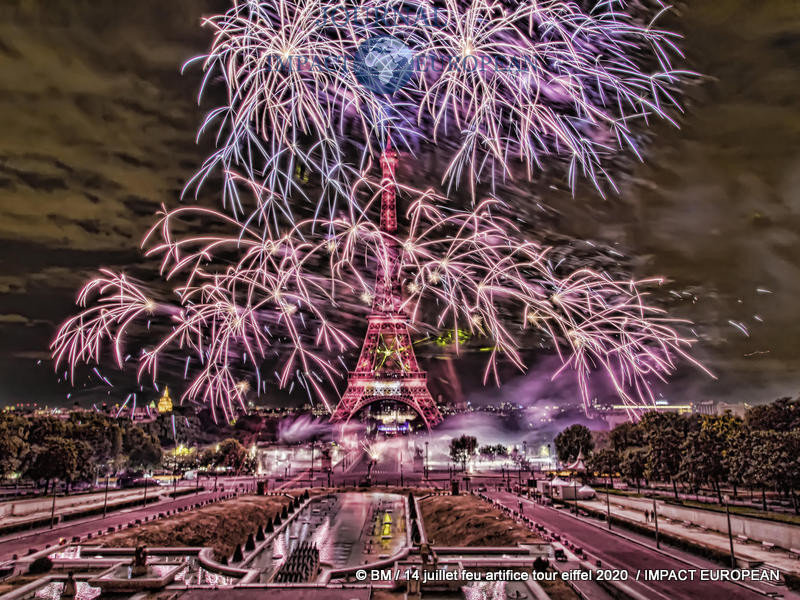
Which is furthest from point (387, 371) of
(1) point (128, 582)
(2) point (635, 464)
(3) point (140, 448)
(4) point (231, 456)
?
(1) point (128, 582)

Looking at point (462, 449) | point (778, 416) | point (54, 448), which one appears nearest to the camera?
point (54, 448)

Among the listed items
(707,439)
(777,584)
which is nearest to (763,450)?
(707,439)

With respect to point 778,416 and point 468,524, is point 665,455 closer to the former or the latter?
point 778,416

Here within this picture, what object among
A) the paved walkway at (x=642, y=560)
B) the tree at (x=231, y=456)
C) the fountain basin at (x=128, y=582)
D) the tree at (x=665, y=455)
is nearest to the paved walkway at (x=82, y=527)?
the fountain basin at (x=128, y=582)

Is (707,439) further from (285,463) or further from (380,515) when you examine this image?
(285,463)

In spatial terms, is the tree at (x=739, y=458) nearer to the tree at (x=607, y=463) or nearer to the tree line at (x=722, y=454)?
the tree line at (x=722, y=454)

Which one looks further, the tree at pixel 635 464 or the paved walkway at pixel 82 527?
the tree at pixel 635 464
